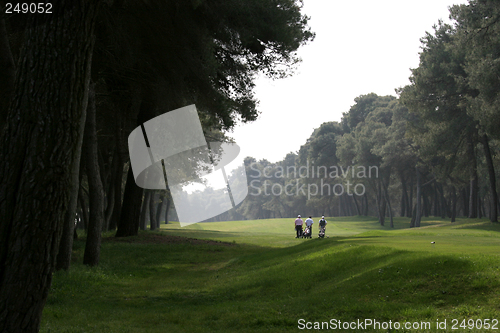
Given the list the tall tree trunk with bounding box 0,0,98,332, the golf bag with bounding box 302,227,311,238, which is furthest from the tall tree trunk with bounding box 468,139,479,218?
Result: the tall tree trunk with bounding box 0,0,98,332

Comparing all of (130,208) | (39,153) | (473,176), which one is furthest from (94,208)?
(473,176)

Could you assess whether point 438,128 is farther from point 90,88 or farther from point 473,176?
point 90,88

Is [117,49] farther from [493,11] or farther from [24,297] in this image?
[493,11]

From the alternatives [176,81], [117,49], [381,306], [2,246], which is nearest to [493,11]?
[176,81]

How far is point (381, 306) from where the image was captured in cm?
783

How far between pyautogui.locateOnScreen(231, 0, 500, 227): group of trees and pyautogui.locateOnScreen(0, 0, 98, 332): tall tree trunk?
29304 millimetres

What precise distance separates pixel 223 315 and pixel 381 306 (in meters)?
2.94

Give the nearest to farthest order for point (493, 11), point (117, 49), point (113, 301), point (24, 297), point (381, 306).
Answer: point (24, 297) → point (381, 306) → point (113, 301) → point (117, 49) → point (493, 11)

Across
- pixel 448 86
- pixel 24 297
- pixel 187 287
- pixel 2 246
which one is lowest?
pixel 187 287

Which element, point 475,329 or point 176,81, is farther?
point 176,81

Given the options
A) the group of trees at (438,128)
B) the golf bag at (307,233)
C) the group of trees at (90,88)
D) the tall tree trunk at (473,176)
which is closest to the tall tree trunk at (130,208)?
the group of trees at (90,88)

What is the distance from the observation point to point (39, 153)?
4727mm

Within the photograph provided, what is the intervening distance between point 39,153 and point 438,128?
40.0m

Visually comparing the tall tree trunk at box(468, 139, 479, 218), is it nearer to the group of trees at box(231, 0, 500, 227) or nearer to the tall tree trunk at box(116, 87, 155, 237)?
the group of trees at box(231, 0, 500, 227)
